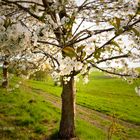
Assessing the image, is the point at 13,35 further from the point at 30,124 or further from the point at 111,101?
the point at 111,101

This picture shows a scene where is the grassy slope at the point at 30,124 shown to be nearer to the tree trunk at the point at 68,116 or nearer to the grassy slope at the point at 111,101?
the tree trunk at the point at 68,116

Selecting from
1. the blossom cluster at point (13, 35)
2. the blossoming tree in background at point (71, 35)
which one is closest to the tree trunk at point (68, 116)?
the blossoming tree in background at point (71, 35)

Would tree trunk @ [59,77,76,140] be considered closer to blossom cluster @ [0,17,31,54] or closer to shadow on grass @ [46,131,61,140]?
shadow on grass @ [46,131,61,140]

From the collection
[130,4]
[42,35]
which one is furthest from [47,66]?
[42,35]

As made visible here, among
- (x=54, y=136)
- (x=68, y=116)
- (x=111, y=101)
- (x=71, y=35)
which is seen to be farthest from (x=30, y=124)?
(x=111, y=101)

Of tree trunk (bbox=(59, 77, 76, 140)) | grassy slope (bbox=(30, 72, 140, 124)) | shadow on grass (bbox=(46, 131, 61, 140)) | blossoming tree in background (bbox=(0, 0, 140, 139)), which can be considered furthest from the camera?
grassy slope (bbox=(30, 72, 140, 124))

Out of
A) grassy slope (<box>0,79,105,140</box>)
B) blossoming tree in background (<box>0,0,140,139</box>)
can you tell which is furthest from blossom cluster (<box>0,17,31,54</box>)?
grassy slope (<box>0,79,105,140</box>)

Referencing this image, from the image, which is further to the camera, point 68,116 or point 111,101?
point 111,101

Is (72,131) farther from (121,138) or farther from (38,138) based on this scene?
(121,138)

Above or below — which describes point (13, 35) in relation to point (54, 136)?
above

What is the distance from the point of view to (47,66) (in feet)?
65.4

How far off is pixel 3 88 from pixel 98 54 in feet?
86.3

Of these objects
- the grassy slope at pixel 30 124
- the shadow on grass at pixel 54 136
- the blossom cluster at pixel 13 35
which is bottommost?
the shadow on grass at pixel 54 136

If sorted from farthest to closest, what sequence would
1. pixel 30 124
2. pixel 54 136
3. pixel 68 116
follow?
1. pixel 30 124
2. pixel 54 136
3. pixel 68 116
